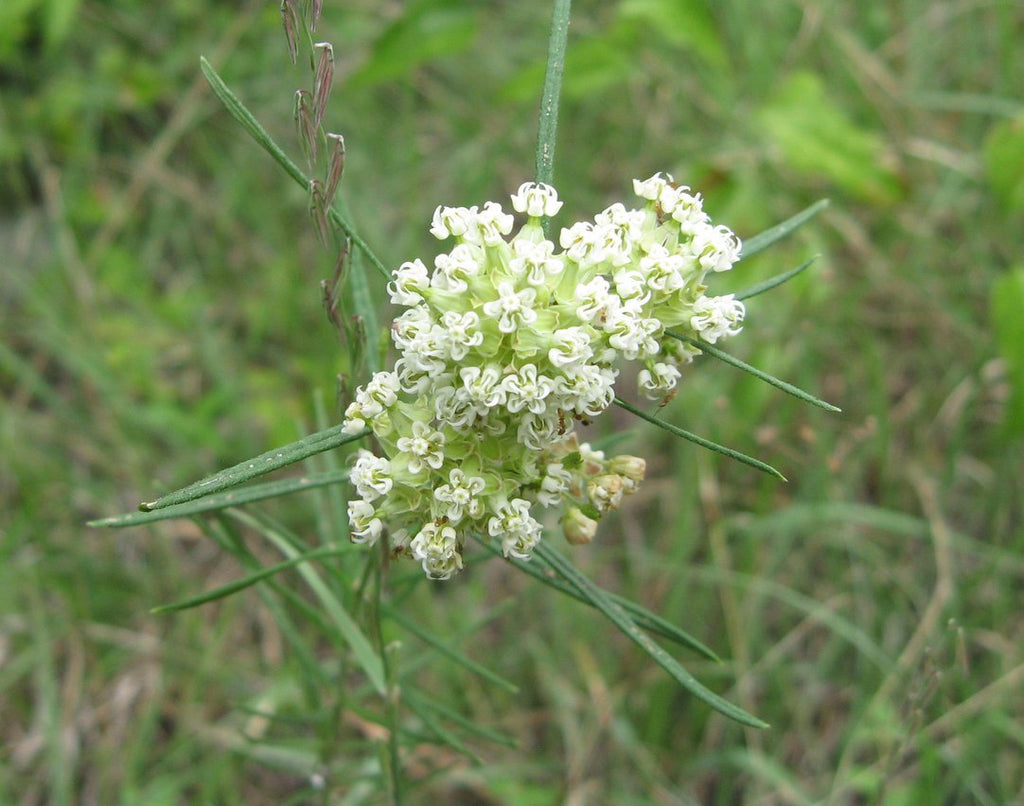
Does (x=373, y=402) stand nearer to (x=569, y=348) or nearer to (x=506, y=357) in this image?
(x=506, y=357)

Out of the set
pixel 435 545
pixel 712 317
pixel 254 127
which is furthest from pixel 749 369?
pixel 254 127

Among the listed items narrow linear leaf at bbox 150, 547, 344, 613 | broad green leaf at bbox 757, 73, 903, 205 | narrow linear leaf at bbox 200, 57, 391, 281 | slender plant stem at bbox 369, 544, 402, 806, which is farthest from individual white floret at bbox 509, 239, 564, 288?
broad green leaf at bbox 757, 73, 903, 205

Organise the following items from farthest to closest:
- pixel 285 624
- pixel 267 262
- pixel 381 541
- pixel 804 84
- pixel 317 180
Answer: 1. pixel 267 262
2. pixel 804 84
3. pixel 285 624
4. pixel 381 541
5. pixel 317 180

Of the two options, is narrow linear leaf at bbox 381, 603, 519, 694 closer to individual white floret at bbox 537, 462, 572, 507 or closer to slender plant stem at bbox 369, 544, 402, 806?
slender plant stem at bbox 369, 544, 402, 806

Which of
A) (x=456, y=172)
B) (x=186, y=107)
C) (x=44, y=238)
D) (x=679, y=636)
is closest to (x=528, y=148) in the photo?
(x=456, y=172)

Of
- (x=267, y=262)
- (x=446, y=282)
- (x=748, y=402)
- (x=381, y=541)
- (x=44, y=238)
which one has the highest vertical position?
(x=44, y=238)

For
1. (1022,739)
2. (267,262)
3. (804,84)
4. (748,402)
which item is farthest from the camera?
(267,262)

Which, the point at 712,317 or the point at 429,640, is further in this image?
the point at 429,640

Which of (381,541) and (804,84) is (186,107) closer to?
(804,84)
